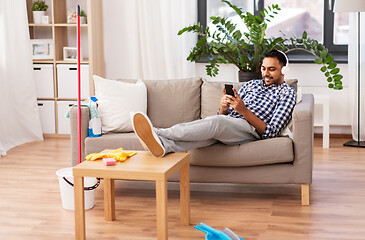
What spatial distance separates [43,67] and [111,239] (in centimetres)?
302

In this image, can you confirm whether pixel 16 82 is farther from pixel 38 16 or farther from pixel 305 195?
pixel 305 195

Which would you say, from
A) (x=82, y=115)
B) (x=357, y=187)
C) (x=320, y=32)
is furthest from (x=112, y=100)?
(x=320, y=32)

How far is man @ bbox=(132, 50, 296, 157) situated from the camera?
3.08m

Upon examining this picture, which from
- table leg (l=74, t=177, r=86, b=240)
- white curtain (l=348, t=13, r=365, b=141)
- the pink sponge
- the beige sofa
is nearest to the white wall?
white curtain (l=348, t=13, r=365, b=141)

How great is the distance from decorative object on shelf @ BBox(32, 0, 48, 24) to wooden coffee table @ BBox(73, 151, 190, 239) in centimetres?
289

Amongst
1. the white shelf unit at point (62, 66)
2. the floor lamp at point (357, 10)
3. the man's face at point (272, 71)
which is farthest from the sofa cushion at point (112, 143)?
the floor lamp at point (357, 10)

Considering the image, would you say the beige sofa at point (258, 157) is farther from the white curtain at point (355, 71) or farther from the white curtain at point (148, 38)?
the white curtain at point (148, 38)

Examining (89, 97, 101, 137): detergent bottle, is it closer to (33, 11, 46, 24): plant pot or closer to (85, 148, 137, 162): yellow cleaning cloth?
(85, 148, 137, 162): yellow cleaning cloth

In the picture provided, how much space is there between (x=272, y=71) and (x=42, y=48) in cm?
271

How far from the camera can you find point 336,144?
204 inches

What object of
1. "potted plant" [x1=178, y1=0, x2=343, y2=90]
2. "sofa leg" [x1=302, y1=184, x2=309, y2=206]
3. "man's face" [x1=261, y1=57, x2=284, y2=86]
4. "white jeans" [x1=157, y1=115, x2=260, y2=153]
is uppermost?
"potted plant" [x1=178, y1=0, x2=343, y2=90]

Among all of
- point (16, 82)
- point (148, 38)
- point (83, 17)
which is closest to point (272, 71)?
point (148, 38)

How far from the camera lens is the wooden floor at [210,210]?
2.95m

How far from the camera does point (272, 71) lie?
3.67 metres
